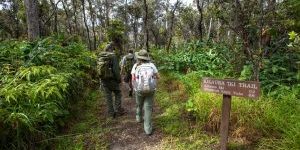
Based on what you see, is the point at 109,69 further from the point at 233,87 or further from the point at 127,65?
the point at 233,87

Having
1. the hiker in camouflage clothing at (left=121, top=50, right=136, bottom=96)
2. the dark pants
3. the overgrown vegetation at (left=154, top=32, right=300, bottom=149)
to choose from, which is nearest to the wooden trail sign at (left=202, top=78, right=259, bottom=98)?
the overgrown vegetation at (left=154, top=32, right=300, bottom=149)

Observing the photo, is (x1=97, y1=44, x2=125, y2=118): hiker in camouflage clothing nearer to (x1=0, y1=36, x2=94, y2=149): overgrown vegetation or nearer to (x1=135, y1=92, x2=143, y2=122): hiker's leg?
(x1=0, y1=36, x2=94, y2=149): overgrown vegetation

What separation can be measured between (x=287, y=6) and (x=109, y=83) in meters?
4.53

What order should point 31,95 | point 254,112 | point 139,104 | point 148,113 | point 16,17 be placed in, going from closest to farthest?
point 254,112, point 31,95, point 148,113, point 139,104, point 16,17

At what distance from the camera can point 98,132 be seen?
7.22 m

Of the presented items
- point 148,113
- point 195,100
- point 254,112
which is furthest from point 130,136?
point 254,112

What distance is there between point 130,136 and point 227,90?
8.64 ft

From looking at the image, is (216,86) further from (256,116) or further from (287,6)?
(287,6)

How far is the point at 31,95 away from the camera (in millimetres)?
6410

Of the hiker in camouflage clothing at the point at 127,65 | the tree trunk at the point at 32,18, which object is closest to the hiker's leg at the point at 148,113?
the hiker in camouflage clothing at the point at 127,65

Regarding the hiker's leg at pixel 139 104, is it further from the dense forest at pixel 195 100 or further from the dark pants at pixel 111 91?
the dark pants at pixel 111 91

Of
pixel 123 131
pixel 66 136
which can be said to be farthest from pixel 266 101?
pixel 66 136

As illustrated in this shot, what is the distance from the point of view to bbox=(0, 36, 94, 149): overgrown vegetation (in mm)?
5410

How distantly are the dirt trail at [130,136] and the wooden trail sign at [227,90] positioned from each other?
4.79ft
